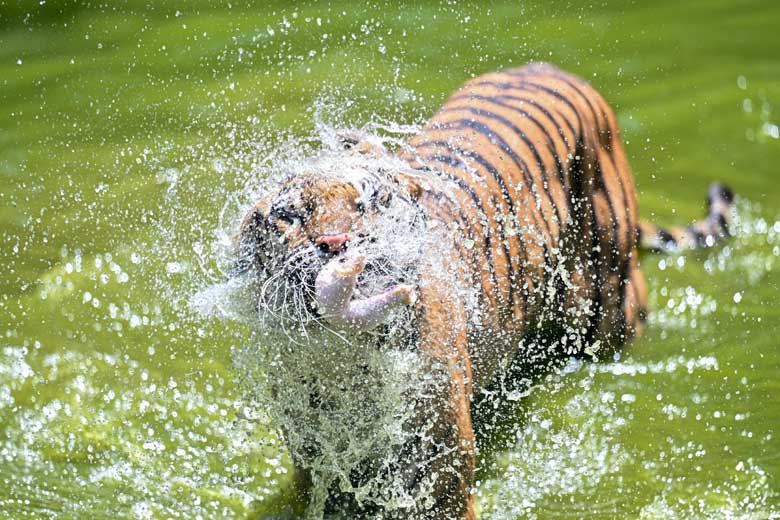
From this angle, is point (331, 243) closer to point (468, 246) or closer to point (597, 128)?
point (468, 246)

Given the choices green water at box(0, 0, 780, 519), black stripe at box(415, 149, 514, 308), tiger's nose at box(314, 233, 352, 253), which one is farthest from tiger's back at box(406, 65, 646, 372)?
tiger's nose at box(314, 233, 352, 253)

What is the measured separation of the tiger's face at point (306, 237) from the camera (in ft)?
7.14

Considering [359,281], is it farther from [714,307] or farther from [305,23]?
[305,23]

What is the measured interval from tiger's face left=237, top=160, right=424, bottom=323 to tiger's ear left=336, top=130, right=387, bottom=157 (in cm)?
28

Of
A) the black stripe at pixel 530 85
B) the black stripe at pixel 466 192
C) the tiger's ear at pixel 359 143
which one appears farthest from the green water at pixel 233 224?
the black stripe at pixel 530 85

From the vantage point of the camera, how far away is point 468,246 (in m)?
2.96

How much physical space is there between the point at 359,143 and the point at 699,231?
2199 mm

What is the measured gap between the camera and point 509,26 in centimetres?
599

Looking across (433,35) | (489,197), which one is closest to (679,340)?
(489,197)

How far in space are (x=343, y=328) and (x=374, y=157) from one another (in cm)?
55

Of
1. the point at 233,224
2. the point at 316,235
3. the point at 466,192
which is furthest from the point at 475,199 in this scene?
the point at 316,235

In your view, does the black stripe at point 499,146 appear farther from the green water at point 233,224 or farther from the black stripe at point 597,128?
the green water at point 233,224

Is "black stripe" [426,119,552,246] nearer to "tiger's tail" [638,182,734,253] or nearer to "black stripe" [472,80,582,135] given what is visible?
"black stripe" [472,80,582,135]

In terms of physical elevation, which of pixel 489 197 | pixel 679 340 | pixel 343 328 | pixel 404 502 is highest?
pixel 489 197
